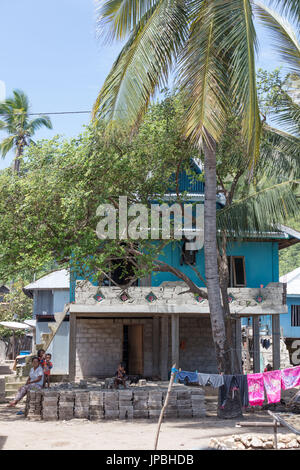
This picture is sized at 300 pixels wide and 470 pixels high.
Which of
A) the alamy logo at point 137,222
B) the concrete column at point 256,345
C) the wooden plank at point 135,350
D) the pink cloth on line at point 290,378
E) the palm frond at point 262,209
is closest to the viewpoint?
the pink cloth on line at point 290,378

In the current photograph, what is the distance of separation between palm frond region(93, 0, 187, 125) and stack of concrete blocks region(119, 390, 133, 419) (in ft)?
21.9

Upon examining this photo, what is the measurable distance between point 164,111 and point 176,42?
3.38 m

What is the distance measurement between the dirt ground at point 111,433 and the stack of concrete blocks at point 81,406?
0.22 meters

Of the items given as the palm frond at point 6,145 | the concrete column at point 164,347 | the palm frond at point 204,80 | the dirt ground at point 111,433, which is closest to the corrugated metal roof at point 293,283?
the concrete column at point 164,347

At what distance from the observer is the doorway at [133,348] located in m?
24.2

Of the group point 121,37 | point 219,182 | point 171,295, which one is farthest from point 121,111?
point 171,295

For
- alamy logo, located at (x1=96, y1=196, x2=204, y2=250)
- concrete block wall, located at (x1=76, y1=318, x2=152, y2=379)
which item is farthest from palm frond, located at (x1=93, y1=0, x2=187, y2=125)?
concrete block wall, located at (x1=76, y1=318, x2=152, y2=379)

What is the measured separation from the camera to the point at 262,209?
16.0 m

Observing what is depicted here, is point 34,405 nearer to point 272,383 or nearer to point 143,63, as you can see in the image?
point 272,383

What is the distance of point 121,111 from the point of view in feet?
41.4

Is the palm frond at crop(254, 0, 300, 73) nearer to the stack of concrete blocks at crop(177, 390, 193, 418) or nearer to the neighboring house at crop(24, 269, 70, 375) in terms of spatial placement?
the stack of concrete blocks at crop(177, 390, 193, 418)

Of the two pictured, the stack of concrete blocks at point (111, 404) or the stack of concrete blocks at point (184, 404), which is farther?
the stack of concrete blocks at point (184, 404)

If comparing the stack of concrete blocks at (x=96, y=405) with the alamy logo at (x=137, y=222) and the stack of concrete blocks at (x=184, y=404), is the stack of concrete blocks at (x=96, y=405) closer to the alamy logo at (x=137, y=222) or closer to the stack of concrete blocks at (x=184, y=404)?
the stack of concrete blocks at (x=184, y=404)
